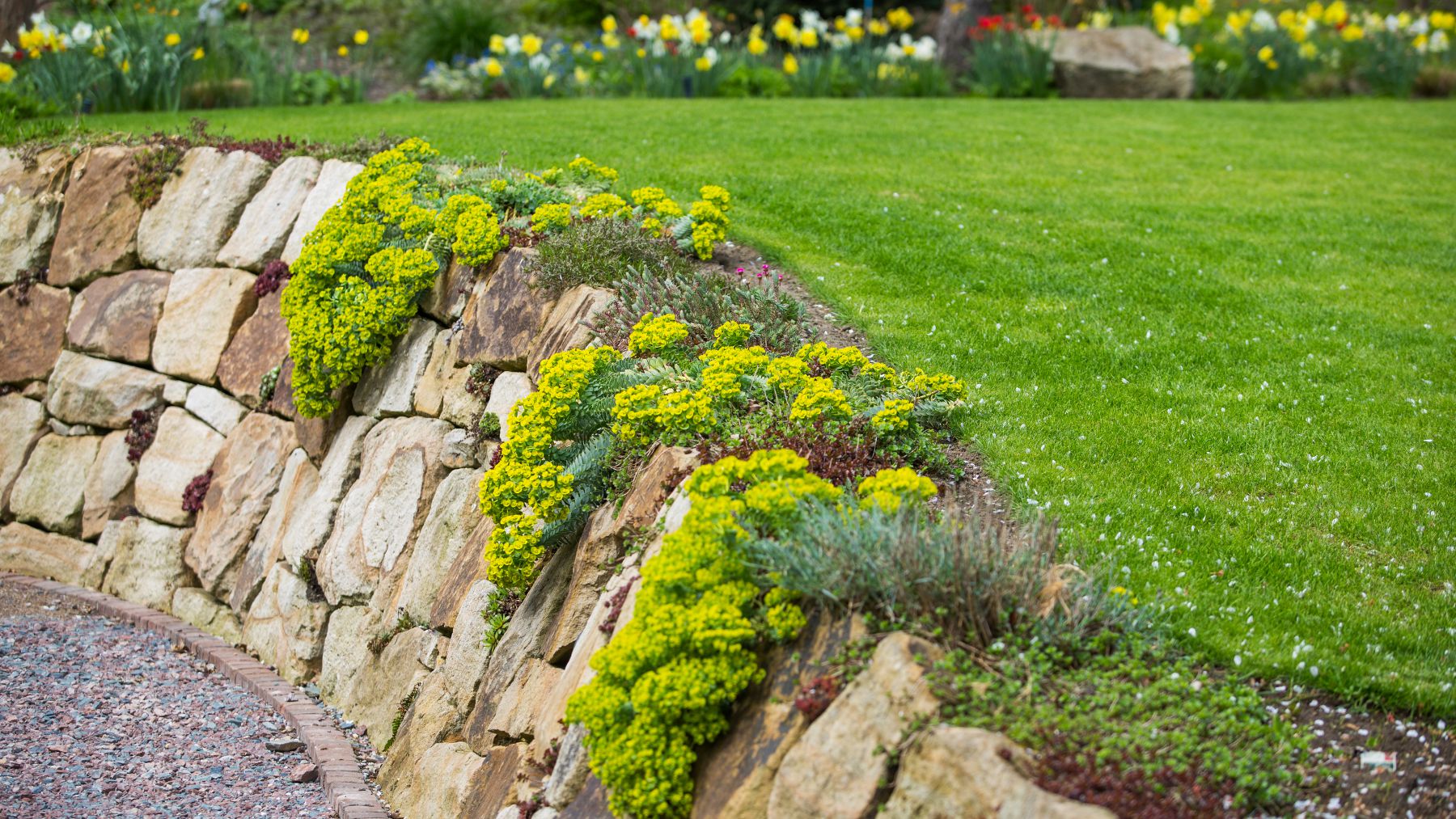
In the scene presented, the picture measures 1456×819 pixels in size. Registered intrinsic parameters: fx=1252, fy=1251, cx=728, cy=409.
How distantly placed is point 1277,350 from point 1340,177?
4.00m

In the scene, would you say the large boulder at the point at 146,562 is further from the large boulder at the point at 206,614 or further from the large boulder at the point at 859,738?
the large boulder at the point at 859,738

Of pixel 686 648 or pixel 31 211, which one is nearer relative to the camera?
pixel 686 648

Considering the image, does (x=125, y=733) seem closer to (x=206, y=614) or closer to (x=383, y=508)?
(x=383, y=508)

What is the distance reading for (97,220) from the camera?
8922mm

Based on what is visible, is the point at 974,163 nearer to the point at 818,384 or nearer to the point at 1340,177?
the point at 1340,177

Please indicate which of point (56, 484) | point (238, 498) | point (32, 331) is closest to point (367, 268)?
point (238, 498)

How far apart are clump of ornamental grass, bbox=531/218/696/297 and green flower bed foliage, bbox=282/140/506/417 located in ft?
1.36

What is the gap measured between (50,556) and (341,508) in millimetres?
3135

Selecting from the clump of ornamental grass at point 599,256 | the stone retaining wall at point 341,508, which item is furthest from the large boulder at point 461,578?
the clump of ornamental grass at point 599,256

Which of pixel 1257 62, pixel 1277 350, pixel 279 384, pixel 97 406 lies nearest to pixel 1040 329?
pixel 1277 350

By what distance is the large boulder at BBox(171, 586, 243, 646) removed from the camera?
751 centimetres

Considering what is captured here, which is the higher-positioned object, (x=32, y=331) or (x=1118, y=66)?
(x=1118, y=66)

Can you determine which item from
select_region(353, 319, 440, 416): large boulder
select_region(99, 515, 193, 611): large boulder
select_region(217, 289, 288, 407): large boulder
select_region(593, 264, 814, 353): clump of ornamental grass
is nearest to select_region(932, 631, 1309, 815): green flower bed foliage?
select_region(593, 264, 814, 353): clump of ornamental grass

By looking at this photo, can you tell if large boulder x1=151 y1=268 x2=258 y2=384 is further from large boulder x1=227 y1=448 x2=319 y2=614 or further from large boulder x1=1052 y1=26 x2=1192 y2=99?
large boulder x1=1052 y1=26 x2=1192 y2=99
